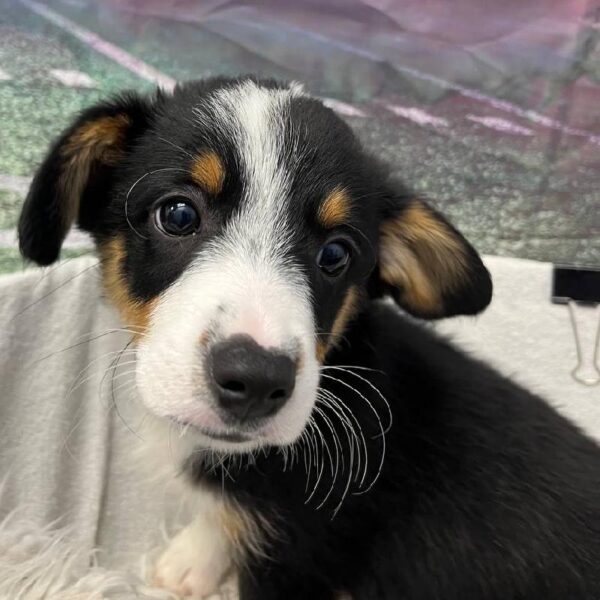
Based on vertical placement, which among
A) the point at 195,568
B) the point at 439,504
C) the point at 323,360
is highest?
the point at 323,360

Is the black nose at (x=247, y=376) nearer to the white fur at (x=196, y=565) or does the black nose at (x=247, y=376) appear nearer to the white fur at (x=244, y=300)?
the white fur at (x=244, y=300)

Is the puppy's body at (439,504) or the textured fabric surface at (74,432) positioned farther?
the textured fabric surface at (74,432)

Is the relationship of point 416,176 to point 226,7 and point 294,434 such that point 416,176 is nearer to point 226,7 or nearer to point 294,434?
point 226,7

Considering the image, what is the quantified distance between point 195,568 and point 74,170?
1043 millimetres

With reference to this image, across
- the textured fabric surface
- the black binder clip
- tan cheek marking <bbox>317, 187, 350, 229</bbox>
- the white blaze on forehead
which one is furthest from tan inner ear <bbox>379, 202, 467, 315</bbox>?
the black binder clip

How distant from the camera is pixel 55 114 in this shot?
228 centimetres

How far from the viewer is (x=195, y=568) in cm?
182

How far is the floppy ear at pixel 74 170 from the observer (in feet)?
4.58

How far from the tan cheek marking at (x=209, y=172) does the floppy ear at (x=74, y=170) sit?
0.87ft

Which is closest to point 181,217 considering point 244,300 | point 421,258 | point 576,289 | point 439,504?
point 244,300

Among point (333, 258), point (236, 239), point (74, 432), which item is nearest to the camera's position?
point (236, 239)

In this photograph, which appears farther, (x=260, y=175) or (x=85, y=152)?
(x=85, y=152)

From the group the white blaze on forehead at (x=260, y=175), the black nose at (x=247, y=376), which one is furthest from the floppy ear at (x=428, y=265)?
the black nose at (x=247, y=376)

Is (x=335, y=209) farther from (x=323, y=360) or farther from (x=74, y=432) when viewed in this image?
(x=74, y=432)
